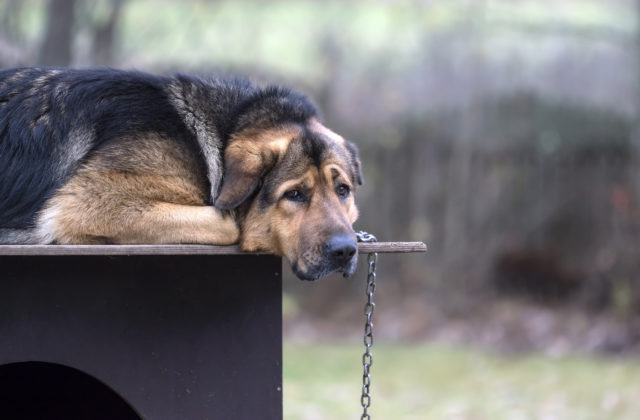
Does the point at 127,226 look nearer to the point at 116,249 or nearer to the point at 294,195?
the point at 116,249

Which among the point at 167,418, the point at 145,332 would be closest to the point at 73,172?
the point at 145,332

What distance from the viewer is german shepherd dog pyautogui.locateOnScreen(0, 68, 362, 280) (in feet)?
11.0

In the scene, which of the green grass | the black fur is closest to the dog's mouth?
the black fur

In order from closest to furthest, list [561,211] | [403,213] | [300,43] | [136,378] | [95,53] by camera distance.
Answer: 1. [136,378]
2. [95,53]
3. [561,211]
4. [403,213]
5. [300,43]

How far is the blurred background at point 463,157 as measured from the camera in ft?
31.3

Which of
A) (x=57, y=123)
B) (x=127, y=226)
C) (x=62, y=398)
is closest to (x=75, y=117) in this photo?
(x=57, y=123)

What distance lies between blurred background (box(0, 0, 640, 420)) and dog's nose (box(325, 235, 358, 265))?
5559 millimetres

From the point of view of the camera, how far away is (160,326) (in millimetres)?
3457

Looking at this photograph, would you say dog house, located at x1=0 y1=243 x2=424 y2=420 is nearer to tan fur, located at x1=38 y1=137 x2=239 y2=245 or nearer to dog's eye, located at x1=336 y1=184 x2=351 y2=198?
tan fur, located at x1=38 y1=137 x2=239 y2=245

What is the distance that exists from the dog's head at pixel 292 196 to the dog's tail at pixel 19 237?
2.65 feet

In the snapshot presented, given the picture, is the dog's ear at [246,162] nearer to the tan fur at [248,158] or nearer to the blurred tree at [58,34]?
the tan fur at [248,158]

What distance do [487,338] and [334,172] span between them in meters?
6.76

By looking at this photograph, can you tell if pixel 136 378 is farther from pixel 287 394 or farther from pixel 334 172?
pixel 287 394

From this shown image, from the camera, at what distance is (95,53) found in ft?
31.4
